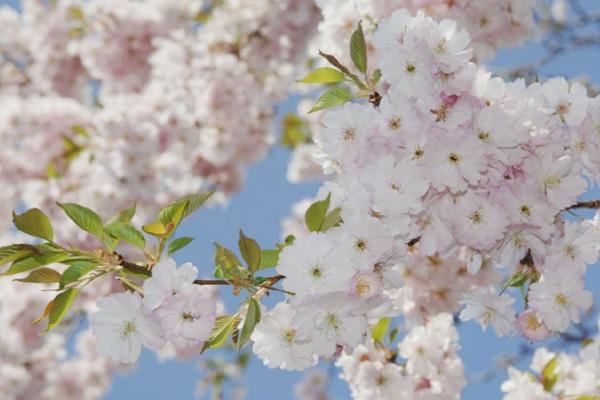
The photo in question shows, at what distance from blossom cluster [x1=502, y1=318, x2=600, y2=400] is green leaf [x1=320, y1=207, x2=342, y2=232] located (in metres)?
1.21

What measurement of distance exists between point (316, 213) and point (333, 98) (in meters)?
0.37

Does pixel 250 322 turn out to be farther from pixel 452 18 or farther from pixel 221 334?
pixel 452 18

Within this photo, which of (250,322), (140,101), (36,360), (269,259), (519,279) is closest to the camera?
(250,322)

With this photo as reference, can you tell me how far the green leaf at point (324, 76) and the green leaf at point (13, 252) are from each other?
2.22 ft

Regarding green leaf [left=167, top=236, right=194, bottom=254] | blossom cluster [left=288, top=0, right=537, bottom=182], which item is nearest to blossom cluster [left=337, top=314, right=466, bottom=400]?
blossom cluster [left=288, top=0, right=537, bottom=182]

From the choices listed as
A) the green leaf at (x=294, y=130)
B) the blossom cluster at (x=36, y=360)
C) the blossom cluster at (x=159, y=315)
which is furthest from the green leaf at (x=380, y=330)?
the green leaf at (x=294, y=130)

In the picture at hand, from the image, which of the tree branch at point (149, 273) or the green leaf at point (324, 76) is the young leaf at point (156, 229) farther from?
the green leaf at point (324, 76)

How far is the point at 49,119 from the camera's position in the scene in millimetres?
5238

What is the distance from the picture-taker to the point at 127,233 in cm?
139

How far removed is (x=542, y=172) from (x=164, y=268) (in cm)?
70

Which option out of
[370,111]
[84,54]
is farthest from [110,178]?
[370,111]

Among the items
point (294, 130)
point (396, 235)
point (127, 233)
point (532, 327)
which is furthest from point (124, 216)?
point (294, 130)

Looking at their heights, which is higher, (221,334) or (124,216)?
(124,216)

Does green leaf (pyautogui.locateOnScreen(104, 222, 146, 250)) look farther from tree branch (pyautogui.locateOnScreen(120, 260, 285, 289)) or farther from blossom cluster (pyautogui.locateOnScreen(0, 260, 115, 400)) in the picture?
blossom cluster (pyautogui.locateOnScreen(0, 260, 115, 400))
